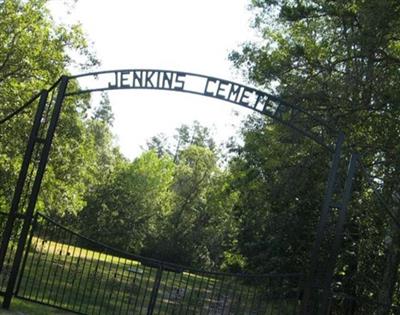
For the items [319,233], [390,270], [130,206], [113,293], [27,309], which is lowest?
[113,293]

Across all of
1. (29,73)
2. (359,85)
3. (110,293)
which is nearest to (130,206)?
(29,73)

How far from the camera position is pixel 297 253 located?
15992 millimetres

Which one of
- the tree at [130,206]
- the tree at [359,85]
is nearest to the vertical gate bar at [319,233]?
the tree at [359,85]

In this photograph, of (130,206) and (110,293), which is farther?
(130,206)

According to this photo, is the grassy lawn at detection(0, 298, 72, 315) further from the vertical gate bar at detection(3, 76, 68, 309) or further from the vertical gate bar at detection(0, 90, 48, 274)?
the vertical gate bar at detection(0, 90, 48, 274)

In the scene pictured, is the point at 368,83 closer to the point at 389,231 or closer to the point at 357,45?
the point at 357,45

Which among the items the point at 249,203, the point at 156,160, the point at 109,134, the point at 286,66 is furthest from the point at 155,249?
the point at 286,66

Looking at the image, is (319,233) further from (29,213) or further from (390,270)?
(390,270)

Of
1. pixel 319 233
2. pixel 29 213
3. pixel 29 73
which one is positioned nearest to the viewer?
pixel 319 233

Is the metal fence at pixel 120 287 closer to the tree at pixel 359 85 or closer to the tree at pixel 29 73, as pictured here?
the tree at pixel 359 85

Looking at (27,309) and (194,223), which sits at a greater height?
(194,223)

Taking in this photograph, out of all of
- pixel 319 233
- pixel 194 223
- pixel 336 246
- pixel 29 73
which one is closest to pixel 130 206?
pixel 194 223

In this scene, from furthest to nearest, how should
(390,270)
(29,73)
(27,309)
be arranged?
(29,73)
(390,270)
(27,309)

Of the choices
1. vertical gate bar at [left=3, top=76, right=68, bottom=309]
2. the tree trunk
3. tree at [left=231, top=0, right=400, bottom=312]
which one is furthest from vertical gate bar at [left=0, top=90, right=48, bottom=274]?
the tree trunk
